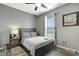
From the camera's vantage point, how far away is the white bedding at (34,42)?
1.20m

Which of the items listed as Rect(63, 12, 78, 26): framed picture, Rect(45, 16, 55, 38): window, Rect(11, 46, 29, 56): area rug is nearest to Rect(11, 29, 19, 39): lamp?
Rect(11, 46, 29, 56): area rug

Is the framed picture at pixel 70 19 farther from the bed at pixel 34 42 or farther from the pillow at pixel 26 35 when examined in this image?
the pillow at pixel 26 35

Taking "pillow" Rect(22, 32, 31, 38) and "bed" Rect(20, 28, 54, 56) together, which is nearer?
"bed" Rect(20, 28, 54, 56)

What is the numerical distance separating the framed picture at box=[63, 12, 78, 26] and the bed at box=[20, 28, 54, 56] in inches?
16.8

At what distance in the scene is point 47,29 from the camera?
141 cm

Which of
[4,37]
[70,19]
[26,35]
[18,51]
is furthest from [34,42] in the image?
[70,19]

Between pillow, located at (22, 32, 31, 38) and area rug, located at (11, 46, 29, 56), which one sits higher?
pillow, located at (22, 32, 31, 38)

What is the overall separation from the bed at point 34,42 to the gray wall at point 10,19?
0.45ft

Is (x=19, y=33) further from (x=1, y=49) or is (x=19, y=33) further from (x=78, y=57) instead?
(x=78, y=57)

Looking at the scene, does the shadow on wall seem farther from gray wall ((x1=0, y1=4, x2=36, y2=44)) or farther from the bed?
the bed

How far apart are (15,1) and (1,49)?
899 mm

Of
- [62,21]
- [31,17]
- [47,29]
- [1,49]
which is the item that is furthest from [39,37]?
[1,49]

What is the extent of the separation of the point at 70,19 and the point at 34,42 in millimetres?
755

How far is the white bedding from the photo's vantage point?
1.20 meters
